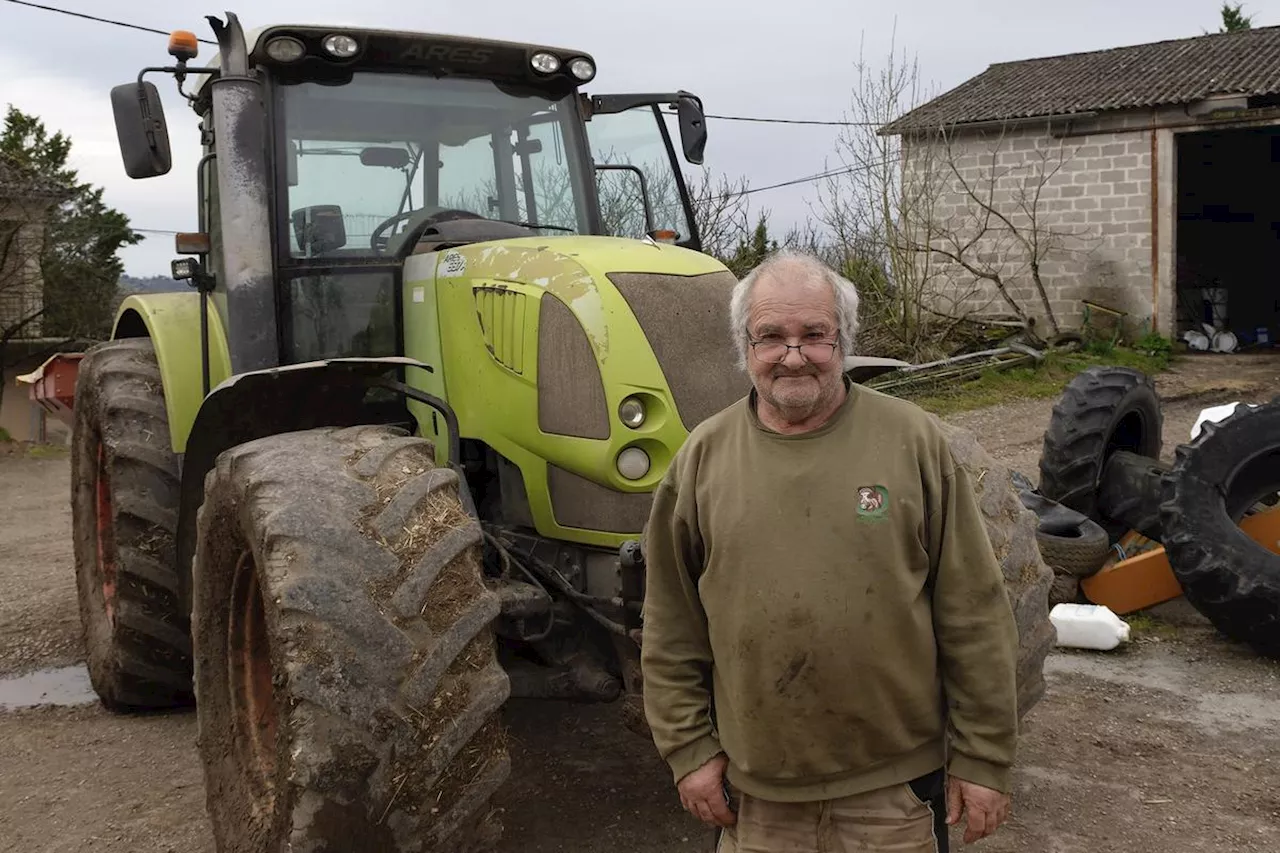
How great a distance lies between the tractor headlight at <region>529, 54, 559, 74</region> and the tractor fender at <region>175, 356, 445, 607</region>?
121 cm

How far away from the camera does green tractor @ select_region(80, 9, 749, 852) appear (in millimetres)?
2846

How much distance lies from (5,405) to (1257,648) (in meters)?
14.6

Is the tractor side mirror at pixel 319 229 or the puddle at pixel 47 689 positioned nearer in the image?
the tractor side mirror at pixel 319 229

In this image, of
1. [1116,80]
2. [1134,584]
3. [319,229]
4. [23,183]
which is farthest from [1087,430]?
[23,183]

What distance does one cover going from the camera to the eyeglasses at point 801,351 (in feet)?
7.63

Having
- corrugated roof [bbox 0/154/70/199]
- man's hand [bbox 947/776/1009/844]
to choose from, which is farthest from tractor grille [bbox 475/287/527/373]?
corrugated roof [bbox 0/154/70/199]

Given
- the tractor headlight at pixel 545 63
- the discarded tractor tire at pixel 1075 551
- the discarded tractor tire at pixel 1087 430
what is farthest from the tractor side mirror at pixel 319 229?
the discarded tractor tire at pixel 1087 430

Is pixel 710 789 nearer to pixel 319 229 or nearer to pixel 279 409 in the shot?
pixel 279 409

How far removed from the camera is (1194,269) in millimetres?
21016

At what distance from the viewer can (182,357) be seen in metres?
Result: 4.69

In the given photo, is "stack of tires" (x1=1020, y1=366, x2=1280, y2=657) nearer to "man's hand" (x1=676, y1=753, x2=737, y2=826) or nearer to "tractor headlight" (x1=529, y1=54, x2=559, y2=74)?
"tractor headlight" (x1=529, y1=54, x2=559, y2=74)

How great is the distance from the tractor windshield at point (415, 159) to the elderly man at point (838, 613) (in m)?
2.24

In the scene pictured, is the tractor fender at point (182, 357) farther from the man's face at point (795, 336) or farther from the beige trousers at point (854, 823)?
the beige trousers at point (854, 823)

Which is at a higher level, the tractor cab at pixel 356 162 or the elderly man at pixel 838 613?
the tractor cab at pixel 356 162
